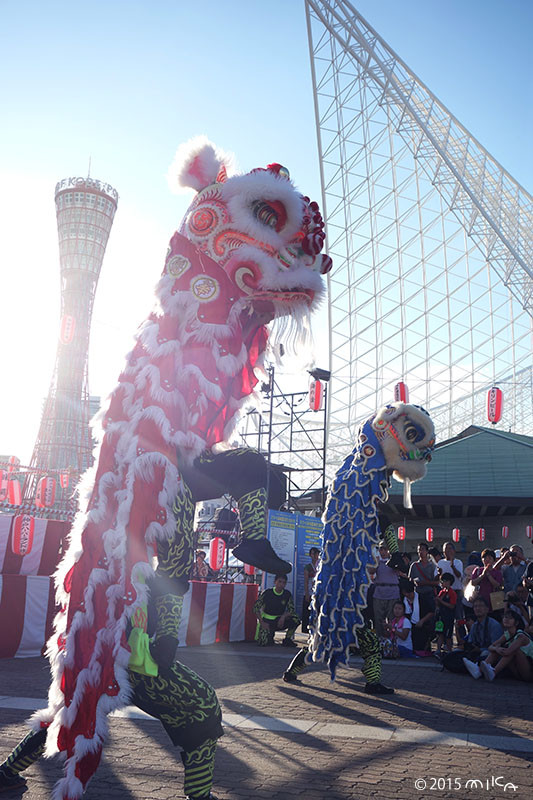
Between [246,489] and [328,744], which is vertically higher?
[246,489]

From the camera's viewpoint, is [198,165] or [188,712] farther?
[198,165]

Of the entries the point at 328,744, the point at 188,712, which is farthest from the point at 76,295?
the point at 188,712

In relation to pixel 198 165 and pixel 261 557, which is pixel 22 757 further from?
pixel 198 165

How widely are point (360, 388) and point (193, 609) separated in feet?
91.8

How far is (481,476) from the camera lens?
23484 millimetres

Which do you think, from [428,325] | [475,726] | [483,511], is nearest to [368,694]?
[475,726]

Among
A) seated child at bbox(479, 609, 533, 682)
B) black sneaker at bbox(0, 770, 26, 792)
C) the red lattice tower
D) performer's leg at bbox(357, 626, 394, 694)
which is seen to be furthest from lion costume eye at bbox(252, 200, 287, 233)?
the red lattice tower

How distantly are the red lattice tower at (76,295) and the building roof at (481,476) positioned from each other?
111 ft

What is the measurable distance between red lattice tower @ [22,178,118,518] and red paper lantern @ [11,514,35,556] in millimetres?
44094

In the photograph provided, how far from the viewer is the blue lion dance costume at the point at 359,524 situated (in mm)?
5609

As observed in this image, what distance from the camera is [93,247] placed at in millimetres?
54781

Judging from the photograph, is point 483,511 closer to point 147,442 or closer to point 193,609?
point 193,609

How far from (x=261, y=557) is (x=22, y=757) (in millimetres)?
1328

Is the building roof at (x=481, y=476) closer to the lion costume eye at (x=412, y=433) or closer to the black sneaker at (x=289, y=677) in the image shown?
the black sneaker at (x=289, y=677)
